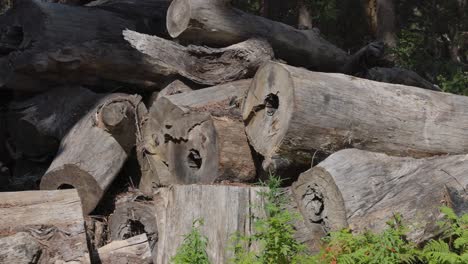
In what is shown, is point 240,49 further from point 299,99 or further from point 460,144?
point 460,144

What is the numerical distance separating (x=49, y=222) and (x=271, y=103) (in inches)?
78.9

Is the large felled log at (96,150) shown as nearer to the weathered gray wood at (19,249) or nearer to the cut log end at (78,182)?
the cut log end at (78,182)

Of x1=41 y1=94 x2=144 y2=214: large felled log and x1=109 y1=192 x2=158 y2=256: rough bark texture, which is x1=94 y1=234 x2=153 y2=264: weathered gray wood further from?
x1=41 y1=94 x2=144 y2=214: large felled log

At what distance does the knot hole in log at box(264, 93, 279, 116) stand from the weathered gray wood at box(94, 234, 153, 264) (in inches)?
57.7

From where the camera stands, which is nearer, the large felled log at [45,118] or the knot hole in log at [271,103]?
the knot hole in log at [271,103]

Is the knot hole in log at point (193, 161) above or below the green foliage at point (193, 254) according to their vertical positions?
above

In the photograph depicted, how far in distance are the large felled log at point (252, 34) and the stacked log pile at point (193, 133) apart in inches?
0.7

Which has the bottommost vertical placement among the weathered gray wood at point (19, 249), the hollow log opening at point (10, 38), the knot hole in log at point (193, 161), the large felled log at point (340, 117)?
the weathered gray wood at point (19, 249)

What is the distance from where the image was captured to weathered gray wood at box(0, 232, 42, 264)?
4227 mm

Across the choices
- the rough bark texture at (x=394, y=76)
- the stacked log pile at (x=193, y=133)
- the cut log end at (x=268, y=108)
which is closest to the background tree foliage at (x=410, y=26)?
the rough bark texture at (x=394, y=76)

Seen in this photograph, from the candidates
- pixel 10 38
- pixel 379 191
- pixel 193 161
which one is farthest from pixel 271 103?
pixel 10 38

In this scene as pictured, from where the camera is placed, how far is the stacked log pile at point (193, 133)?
15.6 feet

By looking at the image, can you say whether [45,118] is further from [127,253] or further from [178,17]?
[127,253]

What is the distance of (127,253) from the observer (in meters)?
4.82
